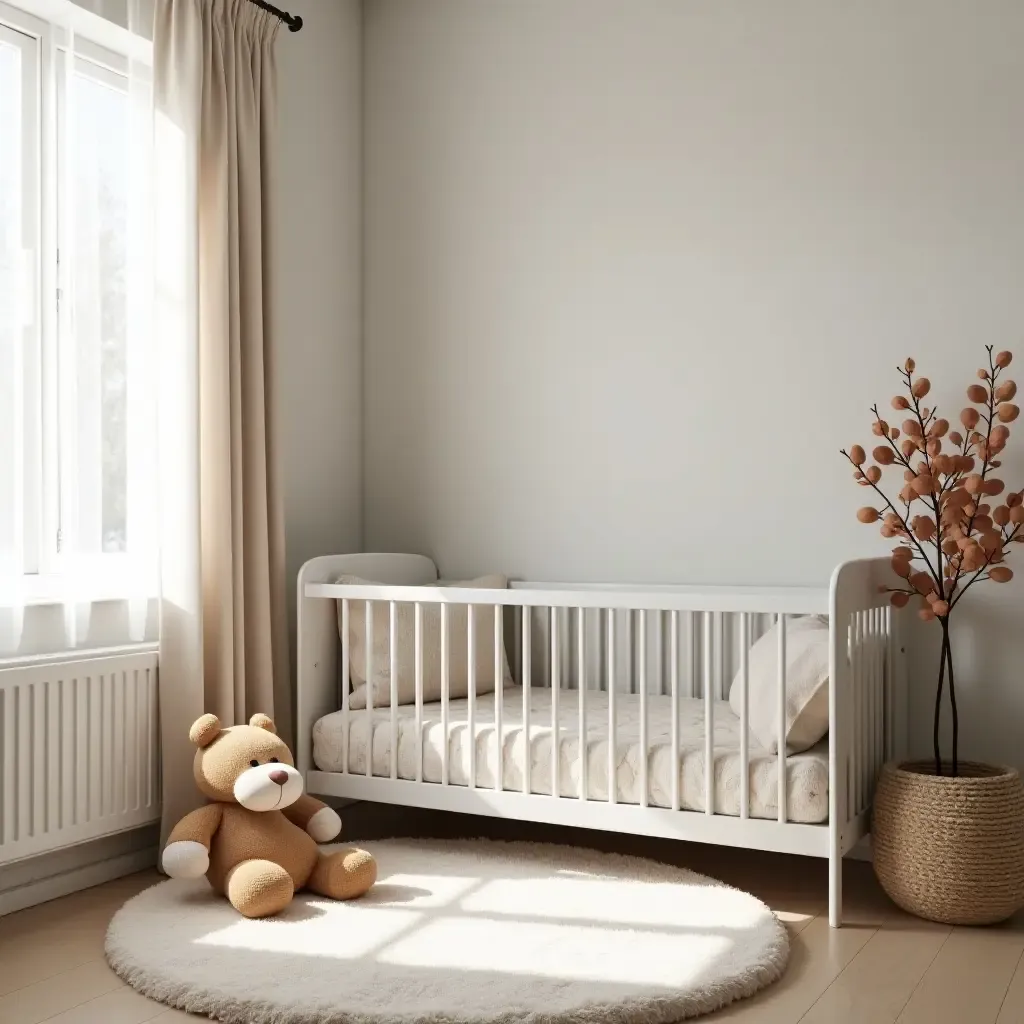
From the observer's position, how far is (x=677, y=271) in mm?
3176

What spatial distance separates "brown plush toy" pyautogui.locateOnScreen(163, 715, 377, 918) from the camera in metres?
2.38

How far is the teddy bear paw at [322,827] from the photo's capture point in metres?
2.62

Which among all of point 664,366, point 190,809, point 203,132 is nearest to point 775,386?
point 664,366

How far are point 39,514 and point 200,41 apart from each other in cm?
125

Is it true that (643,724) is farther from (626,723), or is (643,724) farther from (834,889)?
(834,889)

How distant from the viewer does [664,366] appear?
3193 mm

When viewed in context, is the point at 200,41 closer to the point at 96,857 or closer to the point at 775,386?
the point at 775,386

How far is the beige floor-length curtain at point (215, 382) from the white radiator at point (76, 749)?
6 cm

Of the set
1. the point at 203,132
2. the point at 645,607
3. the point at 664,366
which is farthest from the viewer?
the point at 664,366

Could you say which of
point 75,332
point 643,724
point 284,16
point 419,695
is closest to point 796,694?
point 643,724

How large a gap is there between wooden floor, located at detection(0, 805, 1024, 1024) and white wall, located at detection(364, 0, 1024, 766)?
0.54 meters

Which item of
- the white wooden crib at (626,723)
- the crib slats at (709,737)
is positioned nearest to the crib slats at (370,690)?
the white wooden crib at (626,723)

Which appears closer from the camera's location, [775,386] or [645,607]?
[645,607]

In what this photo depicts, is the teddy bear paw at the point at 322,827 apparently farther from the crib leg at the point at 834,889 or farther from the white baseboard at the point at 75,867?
the crib leg at the point at 834,889
